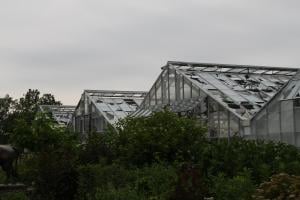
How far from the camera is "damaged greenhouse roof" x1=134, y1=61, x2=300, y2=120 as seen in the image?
28.2 meters

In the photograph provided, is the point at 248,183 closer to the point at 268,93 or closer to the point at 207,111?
the point at 207,111

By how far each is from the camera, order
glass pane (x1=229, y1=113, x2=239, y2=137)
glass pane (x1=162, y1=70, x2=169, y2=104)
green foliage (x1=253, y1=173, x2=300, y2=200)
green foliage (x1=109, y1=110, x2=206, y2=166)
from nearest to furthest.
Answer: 1. green foliage (x1=253, y1=173, x2=300, y2=200)
2. green foliage (x1=109, y1=110, x2=206, y2=166)
3. glass pane (x1=229, y1=113, x2=239, y2=137)
4. glass pane (x1=162, y1=70, x2=169, y2=104)

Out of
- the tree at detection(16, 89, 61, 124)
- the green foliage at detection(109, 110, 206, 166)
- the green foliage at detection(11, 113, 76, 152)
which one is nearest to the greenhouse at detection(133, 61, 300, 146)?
the green foliage at detection(109, 110, 206, 166)

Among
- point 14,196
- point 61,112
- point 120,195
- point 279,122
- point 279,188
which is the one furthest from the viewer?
point 61,112

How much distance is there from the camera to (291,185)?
335 inches

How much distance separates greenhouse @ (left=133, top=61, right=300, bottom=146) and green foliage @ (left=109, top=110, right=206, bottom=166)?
2.80 meters

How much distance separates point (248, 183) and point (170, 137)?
7.20 m

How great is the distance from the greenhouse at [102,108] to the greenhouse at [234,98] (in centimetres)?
431

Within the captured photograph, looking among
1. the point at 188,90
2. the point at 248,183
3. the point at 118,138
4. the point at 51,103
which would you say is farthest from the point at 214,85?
the point at 51,103

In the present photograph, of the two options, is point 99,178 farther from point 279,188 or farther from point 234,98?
point 234,98

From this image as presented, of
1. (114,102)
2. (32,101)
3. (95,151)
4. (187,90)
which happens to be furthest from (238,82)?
(32,101)

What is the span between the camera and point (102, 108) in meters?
41.6

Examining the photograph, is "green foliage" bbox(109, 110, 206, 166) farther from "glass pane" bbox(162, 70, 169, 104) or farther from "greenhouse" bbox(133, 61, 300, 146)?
"glass pane" bbox(162, 70, 169, 104)

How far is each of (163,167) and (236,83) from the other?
62.8 feet
